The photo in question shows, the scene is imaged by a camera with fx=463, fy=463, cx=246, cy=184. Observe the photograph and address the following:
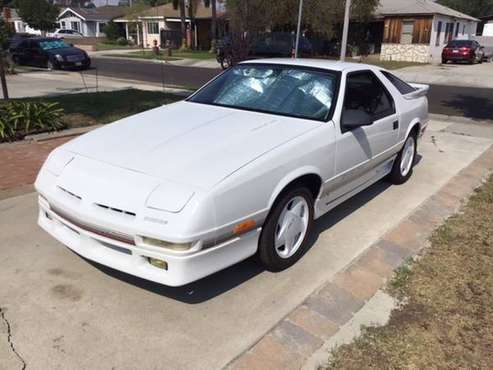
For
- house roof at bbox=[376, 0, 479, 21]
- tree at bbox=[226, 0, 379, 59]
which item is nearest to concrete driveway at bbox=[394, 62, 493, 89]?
tree at bbox=[226, 0, 379, 59]

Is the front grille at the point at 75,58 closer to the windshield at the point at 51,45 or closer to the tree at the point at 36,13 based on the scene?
the windshield at the point at 51,45

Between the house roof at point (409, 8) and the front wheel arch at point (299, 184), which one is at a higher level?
the house roof at point (409, 8)

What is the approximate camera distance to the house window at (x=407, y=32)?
101 ft

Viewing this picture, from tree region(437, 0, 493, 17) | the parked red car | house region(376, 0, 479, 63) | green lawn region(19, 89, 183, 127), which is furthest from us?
tree region(437, 0, 493, 17)

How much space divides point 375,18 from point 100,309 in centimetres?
3281

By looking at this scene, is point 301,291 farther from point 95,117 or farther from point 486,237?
point 95,117

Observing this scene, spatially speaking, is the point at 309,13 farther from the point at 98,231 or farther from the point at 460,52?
the point at 98,231

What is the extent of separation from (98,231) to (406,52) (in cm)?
3144

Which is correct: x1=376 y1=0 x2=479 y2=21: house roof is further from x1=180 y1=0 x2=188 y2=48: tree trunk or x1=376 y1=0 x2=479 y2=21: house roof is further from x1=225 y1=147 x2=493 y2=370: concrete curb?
x1=225 y1=147 x2=493 y2=370: concrete curb

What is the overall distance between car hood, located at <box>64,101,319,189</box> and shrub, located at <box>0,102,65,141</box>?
3853 millimetres

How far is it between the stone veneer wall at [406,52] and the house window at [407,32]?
1.46ft

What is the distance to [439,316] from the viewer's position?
3.07 meters

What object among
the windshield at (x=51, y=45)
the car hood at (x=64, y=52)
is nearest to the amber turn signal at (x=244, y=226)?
the car hood at (x=64, y=52)

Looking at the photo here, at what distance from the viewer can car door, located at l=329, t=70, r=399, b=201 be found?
401cm
